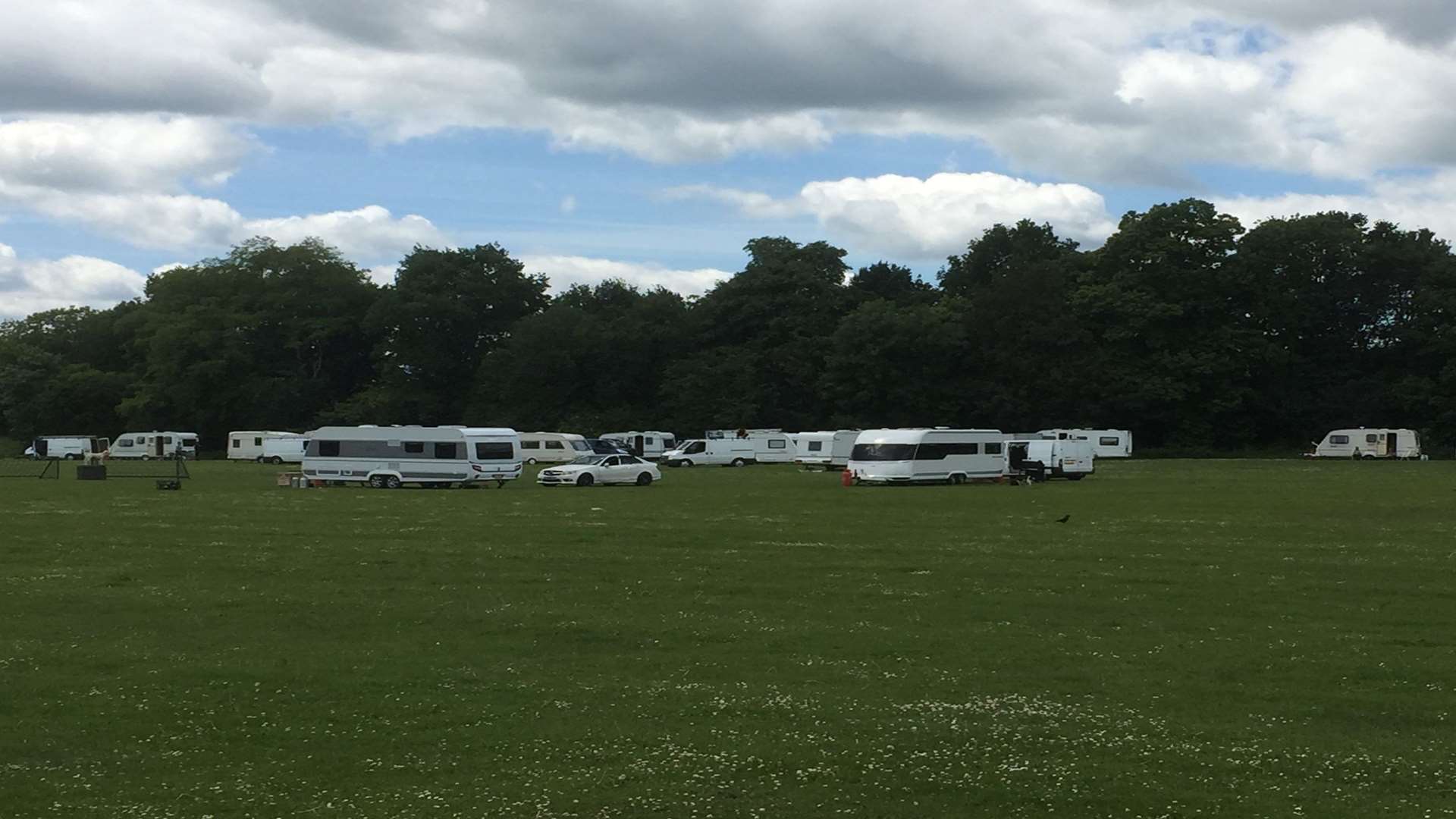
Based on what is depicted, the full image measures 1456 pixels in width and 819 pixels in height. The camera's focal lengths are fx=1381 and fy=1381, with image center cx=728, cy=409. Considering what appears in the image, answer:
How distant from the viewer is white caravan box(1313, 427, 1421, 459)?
265 feet

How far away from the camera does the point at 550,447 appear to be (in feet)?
259

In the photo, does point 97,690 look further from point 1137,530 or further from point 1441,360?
point 1441,360

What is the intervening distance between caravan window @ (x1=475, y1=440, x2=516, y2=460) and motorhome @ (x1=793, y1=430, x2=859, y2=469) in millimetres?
19850

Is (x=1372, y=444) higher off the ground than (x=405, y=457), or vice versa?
(x=1372, y=444)

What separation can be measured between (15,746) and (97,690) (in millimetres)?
1988

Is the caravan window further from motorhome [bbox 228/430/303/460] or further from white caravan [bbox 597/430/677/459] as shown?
motorhome [bbox 228/430/303/460]

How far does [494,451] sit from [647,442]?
116 feet

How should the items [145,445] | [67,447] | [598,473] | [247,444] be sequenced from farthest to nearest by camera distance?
[67,447]
[145,445]
[247,444]
[598,473]

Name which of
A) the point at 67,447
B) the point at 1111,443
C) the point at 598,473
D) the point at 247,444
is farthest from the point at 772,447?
the point at 67,447

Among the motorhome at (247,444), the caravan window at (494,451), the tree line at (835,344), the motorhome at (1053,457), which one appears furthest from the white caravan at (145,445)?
the motorhome at (1053,457)

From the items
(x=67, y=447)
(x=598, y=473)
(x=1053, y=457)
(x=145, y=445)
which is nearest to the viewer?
(x=598, y=473)

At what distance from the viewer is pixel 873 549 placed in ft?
81.0

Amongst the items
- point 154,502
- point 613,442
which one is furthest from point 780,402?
point 154,502

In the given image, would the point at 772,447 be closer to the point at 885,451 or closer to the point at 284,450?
the point at 885,451
